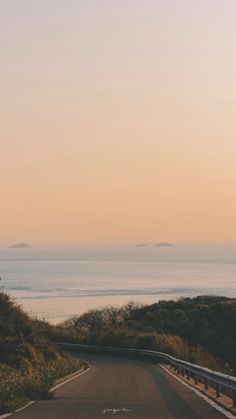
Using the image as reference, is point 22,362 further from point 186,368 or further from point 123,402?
point 123,402

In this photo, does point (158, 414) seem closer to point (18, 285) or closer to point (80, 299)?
point (80, 299)

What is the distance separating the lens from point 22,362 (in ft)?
91.7

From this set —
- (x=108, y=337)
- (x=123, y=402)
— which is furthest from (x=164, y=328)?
(x=123, y=402)

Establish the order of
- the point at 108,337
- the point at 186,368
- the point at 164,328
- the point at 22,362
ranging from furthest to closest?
the point at 164,328 → the point at 108,337 → the point at 22,362 → the point at 186,368

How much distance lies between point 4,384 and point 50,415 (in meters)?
4.34

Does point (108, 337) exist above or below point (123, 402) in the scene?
above

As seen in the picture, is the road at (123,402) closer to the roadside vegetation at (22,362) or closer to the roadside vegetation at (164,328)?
the roadside vegetation at (22,362)

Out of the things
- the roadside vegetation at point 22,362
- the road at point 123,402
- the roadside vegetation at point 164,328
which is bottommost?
the road at point 123,402

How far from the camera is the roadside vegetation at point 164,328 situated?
47.9 metres

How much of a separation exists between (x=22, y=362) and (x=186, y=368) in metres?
6.30

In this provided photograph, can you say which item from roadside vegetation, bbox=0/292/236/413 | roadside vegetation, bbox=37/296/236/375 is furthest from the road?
roadside vegetation, bbox=37/296/236/375

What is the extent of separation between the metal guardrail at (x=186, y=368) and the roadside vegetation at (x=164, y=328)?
2.89ft

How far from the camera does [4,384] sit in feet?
→ 60.1

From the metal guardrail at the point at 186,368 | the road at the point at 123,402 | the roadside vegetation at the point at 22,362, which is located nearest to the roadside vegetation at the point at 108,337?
the roadside vegetation at the point at 22,362
